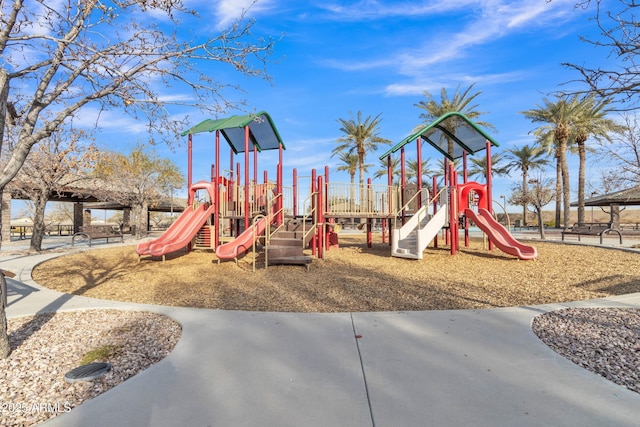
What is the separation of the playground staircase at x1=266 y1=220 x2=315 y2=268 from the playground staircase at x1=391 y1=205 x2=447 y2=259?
3.00 meters

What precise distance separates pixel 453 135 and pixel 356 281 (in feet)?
32.6

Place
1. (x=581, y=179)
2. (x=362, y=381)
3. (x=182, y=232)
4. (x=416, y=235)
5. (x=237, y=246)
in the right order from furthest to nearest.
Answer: (x=581, y=179)
(x=182, y=232)
(x=416, y=235)
(x=237, y=246)
(x=362, y=381)

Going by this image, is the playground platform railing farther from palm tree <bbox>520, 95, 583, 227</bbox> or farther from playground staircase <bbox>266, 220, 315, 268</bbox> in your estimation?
palm tree <bbox>520, 95, 583, 227</bbox>

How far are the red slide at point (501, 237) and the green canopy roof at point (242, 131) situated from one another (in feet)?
26.8

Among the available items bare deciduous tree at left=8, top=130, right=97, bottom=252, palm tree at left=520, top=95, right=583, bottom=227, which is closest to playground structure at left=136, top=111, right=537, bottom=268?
bare deciduous tree at left=8, top=130, right=97, bottom=252

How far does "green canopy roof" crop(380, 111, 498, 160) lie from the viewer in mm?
13539

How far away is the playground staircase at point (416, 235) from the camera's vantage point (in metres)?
11.1

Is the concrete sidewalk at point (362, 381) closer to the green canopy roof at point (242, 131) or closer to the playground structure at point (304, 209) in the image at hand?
the playground structure at point (304, 209)

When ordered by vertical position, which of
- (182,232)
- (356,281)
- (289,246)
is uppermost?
(182,232)

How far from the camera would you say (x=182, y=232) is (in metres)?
12.3

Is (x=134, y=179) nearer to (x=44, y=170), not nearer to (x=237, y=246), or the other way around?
A: (x=44, y=170)

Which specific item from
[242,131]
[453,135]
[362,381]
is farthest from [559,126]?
[362,381]

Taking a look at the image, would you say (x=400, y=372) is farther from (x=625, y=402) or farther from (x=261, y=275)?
(x=261, y=275)

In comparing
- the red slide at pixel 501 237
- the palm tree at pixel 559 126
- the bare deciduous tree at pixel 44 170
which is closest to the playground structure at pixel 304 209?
the red slide at pixel 501 237
